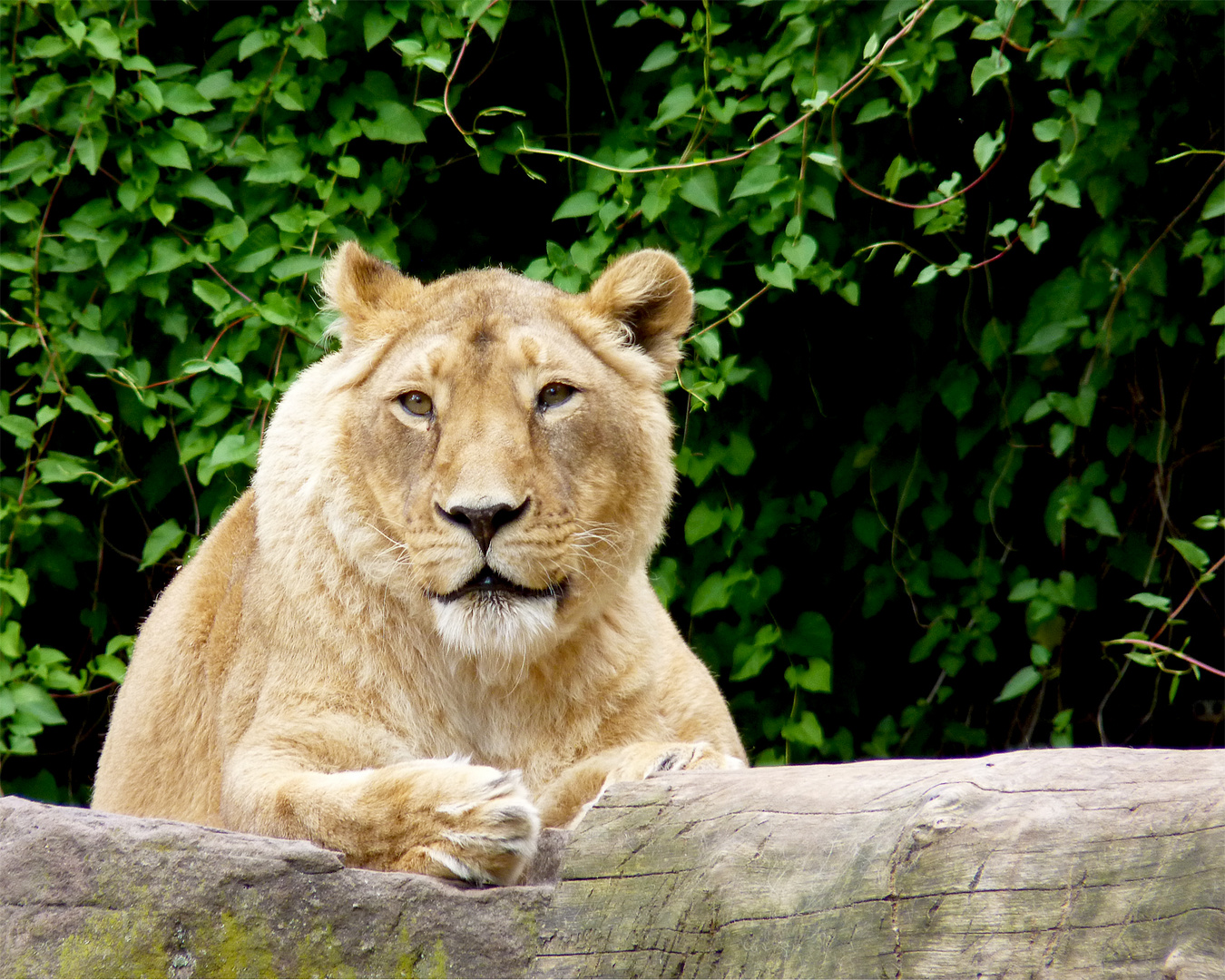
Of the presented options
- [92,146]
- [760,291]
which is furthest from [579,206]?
[92,146]

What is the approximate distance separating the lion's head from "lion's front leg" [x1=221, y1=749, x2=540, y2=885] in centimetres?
37

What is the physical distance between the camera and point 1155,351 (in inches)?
182

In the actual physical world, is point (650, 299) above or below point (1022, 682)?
above

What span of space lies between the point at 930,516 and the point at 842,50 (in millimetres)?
1615

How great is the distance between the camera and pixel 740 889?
2.00m

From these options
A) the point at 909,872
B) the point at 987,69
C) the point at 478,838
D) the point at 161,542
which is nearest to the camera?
the point at 909,872

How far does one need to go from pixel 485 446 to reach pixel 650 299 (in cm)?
78

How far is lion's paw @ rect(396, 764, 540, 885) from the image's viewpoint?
246cm

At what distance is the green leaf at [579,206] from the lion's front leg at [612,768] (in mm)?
1999

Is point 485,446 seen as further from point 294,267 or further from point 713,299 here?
point 294,267

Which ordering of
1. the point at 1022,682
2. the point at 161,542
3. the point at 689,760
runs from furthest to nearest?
the point at 161,542, the point at 1022,682, the point at 689,760

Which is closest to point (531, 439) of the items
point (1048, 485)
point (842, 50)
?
point (842, 50)

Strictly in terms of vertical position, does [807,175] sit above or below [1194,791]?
above

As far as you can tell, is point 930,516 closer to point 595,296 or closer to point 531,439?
point 595,296
